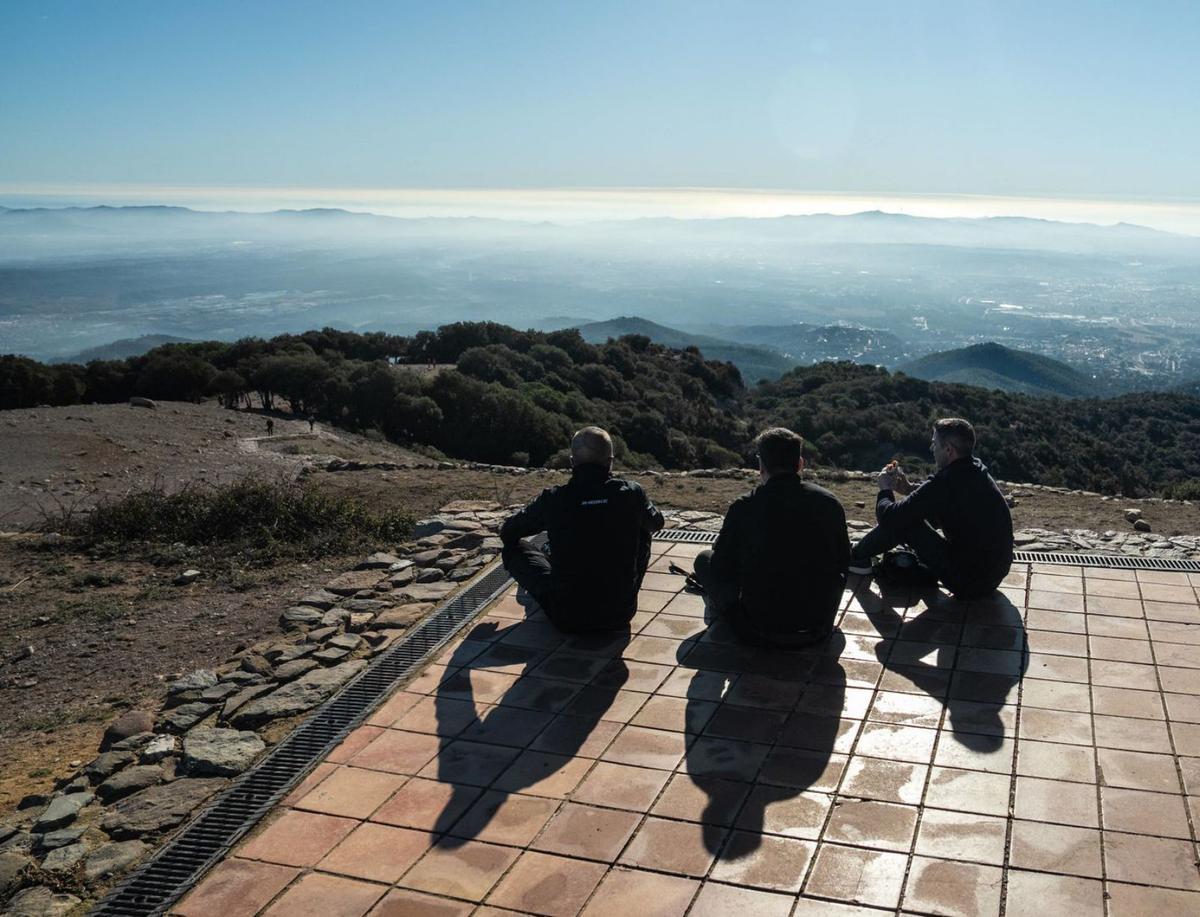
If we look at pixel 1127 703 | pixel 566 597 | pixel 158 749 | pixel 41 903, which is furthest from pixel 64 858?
pixel 1127 703

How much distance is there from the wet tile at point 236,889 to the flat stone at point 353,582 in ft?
10.2

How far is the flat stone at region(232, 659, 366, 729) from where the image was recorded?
4.40 metres

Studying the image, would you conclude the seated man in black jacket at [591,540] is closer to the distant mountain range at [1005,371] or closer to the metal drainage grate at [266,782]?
the metal drainage grate at [266,782]

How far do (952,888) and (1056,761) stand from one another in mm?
1037

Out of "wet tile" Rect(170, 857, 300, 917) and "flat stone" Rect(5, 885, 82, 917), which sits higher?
"wet tile" Rect(170, 857, 300, 917)

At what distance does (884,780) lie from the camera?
138 inches

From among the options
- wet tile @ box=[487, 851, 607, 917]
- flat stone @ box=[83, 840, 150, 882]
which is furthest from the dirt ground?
wet tile @ box=[487, 851, 607, 917]

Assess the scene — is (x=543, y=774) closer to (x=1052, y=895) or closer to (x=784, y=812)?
(x=784, y=812)

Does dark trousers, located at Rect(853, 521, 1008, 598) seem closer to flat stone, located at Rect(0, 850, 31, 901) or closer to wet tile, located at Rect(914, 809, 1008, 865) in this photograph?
wet tile, located at Rect(914, 809, 1008, 865)

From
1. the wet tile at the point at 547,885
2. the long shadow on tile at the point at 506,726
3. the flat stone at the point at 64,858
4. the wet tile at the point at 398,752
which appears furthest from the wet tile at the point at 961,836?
the flat stone at the point at 64,858

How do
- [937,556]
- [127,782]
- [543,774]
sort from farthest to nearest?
[937,556] → [127,782] → [543,774]

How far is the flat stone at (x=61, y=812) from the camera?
11.8 ft

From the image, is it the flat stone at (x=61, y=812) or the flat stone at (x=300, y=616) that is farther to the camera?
the flat stone at (x=300, y=616)

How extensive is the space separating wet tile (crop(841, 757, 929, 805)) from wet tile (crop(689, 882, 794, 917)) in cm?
69
